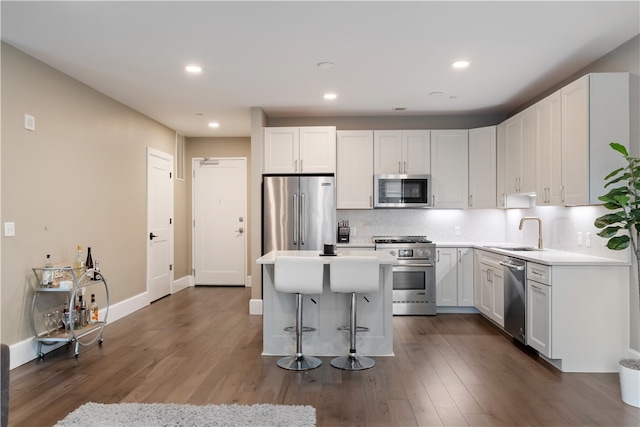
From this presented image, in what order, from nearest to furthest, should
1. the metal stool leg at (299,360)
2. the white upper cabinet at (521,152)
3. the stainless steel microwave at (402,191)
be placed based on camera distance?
1. the metal stool leg at (299,360)
2. the white upper cabinet at (521,152)
3. the stainless steel microwave at (402,191)

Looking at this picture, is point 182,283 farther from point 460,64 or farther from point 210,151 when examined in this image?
point 460,64

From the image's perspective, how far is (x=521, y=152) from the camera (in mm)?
4703

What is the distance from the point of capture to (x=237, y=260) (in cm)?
748

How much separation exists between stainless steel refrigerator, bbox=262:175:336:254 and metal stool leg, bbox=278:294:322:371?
72.0 inches

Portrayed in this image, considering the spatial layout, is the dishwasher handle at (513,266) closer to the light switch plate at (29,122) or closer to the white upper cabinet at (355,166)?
the white upper cabinet at (355,166)

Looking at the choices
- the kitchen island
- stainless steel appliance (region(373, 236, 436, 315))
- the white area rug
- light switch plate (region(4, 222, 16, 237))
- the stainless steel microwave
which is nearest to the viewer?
the white area rug

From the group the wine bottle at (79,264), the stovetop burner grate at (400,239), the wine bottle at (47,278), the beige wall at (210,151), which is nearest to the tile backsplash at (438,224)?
the stovetop burner grate at (400,239)

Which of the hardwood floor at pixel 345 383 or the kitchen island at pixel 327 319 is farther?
the kitchen island at pixel 327 319

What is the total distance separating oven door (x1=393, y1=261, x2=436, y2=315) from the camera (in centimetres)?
534

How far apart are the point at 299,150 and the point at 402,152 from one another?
54.8 inches

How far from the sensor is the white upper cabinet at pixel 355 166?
5660 millimetres

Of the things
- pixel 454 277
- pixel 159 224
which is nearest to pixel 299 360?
pixel 454 277

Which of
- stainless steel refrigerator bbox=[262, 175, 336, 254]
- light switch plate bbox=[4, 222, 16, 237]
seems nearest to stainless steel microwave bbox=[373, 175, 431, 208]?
stainless steel refrigerator bbox=[262, 175, 336, 254]

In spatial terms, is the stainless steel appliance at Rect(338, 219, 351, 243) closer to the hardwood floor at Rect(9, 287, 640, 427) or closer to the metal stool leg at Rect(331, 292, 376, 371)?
the hardwood floor at Rect(9, 287, 640, 427)
